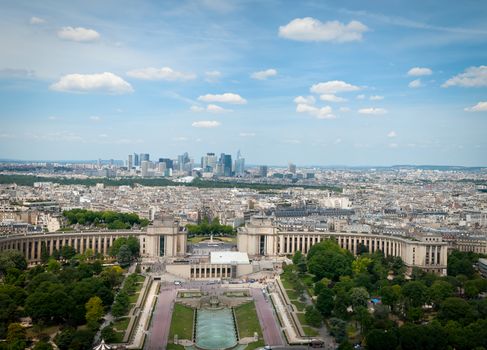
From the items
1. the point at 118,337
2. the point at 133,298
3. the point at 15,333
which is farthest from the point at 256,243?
the point at 15,333

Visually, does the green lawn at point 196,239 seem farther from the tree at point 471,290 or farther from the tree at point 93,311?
the tree at point 471,290

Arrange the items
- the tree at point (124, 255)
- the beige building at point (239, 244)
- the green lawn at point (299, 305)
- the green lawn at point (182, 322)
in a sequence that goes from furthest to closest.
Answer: the tree at point (124, 255) < the beige building at point (239, 244) < the green lawn at point (299, 305) < the green lawn at point (182, 322)

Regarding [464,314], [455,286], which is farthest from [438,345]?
[455,286]

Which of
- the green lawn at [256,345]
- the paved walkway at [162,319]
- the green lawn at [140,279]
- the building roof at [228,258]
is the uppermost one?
the building roof at [228,258]

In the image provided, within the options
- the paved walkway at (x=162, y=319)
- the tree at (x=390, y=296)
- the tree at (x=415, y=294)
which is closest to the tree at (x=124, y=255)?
the paved walkway at (x=162, y=319)

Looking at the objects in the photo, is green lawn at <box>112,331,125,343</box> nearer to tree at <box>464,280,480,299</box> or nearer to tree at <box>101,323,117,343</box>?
tree at <box>101,323,117,343</box>

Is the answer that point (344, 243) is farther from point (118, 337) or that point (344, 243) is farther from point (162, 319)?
point (118, 337)

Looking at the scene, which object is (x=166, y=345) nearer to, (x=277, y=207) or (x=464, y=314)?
(x=464, y=314)
